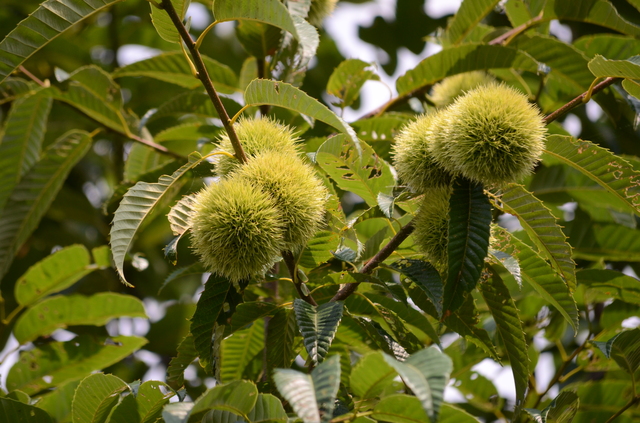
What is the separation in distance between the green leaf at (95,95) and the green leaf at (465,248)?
148 centimetres

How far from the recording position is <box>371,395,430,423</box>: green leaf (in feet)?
3.69

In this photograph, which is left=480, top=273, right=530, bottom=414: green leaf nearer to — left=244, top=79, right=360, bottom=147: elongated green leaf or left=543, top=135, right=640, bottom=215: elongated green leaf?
left=543, top=135, right=640, bottom=215: elongated green leaf

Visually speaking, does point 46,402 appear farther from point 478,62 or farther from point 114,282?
point 478,62

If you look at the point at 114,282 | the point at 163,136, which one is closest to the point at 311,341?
the point at 163,136

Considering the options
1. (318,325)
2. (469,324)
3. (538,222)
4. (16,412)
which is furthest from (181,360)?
(538,222)

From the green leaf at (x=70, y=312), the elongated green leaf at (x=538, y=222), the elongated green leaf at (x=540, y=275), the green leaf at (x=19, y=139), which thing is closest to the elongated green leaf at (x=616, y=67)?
the elongated green leaf at (x=538, y=222)

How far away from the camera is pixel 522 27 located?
6.57 feet

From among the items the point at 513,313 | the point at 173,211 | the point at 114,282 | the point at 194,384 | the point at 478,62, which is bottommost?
the point at 194,384

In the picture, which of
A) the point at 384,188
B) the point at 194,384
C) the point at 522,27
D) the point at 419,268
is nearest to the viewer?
the point at 419,268

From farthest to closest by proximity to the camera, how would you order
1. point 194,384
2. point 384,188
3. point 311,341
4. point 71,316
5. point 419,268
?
1. point 194,384
2. point 71,316
3. point 384,188
4. point 419,268
5. point 311,341

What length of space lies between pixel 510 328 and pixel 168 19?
107cm

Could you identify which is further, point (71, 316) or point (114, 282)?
point (114, 282)

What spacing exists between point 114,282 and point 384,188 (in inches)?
79.7

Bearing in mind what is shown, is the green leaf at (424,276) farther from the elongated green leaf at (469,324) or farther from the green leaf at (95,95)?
the green leaf at (95,95)
